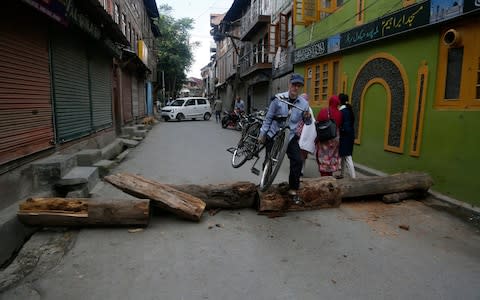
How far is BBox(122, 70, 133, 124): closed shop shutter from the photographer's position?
52.5ft

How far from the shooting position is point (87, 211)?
4.20m

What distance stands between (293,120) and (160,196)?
2.11m

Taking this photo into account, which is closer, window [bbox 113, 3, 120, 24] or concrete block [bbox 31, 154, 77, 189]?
concrete block [bbox 31, 154, 77, 189]

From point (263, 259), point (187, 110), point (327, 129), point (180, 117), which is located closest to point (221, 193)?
point (263, 259)

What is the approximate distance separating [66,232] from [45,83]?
3.33 metres

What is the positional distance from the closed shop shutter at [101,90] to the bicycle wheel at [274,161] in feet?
20.8

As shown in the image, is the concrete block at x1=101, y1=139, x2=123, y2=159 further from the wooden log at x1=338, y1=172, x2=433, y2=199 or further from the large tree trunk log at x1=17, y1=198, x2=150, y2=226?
the wooden log at x1=338, y1=172, x2=433, y2=199

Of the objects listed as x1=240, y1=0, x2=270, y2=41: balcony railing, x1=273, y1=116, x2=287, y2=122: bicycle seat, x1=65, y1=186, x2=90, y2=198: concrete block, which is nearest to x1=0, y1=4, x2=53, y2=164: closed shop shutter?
x1=65, y1=186, x2=90, y2=198: concrete block

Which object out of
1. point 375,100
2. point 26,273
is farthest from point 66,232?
point 375,100

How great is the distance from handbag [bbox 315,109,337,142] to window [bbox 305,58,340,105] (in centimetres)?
424

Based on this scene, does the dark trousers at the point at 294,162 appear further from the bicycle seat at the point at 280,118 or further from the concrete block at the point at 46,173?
the concrete block at the point at 46,173

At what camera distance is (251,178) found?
24.1ft

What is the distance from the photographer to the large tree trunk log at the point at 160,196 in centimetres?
441

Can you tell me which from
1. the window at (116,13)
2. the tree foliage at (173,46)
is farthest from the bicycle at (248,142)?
the tree foliage at (173,46)
